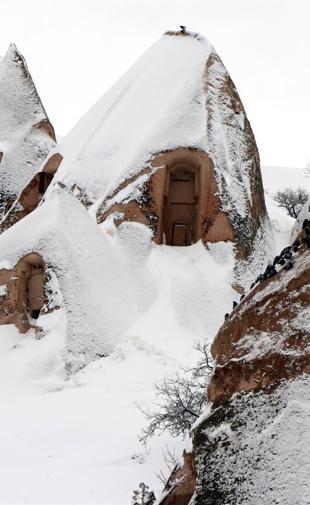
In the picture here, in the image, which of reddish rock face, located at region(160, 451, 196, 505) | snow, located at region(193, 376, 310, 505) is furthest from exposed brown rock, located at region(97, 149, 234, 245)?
snow, located at region(193, 376, 310, 505)

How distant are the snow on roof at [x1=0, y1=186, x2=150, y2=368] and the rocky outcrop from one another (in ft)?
32.9

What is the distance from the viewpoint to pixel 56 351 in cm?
1552

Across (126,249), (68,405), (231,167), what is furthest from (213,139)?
(68,405)

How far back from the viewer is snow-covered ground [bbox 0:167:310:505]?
972 centimetres

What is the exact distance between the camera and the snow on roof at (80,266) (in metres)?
16.0

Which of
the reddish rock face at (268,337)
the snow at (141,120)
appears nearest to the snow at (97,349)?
the snow at (141,120)

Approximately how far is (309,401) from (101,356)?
36.8 feet

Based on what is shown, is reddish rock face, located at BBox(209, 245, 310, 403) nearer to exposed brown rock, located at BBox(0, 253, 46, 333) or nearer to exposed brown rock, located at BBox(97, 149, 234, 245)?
exposed brown rock, located at BBox(0, 253, 46, 333)

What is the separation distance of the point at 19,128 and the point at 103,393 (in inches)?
689

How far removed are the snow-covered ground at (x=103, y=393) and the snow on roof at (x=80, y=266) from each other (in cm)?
34

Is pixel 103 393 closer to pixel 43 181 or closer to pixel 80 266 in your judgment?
pixel 80 266

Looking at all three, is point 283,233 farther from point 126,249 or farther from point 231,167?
point 126,249

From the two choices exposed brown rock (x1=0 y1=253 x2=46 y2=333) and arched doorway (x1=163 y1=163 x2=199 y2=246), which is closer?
exposed brown rock (x1=0 y1=253 x2=46 y2=333)

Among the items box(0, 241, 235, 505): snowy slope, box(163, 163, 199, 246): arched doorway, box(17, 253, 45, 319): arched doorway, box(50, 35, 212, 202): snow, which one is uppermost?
box(50, 35, 212, 202): snow
